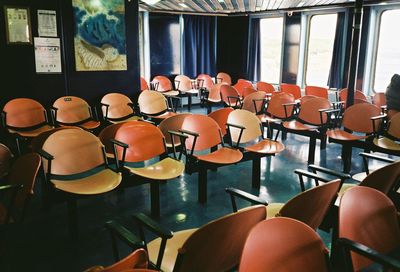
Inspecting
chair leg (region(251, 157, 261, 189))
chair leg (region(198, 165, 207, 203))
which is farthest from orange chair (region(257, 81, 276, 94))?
chair leg (region(198, 165, 207, 203))

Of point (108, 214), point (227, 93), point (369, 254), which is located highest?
point (227, 93)

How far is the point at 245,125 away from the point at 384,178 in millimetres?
2247

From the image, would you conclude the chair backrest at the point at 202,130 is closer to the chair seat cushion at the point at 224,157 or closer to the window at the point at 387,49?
the chair seat cushion at the point at 224,157

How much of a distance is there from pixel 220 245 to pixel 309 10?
812cm

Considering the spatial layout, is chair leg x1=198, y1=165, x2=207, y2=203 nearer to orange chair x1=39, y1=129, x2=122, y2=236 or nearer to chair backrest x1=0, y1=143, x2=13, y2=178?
orange chair x1=39, y1=129, x2=122, y2=236

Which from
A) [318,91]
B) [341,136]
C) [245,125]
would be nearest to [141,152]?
[245,125]

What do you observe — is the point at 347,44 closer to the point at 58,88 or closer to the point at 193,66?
the point at 193,66

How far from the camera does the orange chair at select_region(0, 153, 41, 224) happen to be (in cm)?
249

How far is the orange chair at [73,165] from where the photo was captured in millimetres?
3080

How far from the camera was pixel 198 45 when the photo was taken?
1062cm

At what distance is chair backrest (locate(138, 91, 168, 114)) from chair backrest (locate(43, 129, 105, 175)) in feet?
8.92

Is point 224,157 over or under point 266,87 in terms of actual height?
under

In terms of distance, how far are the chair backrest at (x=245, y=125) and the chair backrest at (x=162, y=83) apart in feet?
17.2

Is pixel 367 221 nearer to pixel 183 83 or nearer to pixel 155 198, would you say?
pixel 155 198
